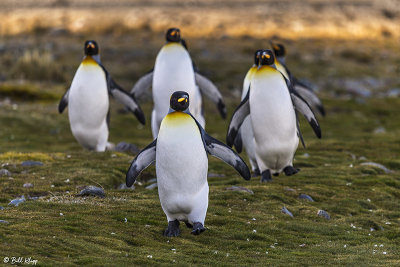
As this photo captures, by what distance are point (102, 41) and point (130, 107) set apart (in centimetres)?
2832

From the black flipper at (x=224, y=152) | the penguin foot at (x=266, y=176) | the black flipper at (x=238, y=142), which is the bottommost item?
the penguin foot at (x=266, y=176)

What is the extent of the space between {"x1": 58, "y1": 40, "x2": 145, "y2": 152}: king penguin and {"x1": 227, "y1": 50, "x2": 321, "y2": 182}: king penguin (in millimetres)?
2791

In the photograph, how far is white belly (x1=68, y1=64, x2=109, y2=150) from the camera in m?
12.9

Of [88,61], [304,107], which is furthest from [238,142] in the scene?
[88,61]

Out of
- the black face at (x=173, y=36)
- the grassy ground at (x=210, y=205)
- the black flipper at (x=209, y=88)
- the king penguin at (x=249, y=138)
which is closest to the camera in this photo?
the grassy ground at (x=210, y=205)

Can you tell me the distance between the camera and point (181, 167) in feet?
26.1

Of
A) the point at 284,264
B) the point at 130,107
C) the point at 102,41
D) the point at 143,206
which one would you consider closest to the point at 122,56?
the point at 102,41

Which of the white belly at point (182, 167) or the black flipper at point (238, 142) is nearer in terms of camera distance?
the white belly at point (182, 167)

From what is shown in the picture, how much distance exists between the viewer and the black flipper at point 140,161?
Answer: 841 cm

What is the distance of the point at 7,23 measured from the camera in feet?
171

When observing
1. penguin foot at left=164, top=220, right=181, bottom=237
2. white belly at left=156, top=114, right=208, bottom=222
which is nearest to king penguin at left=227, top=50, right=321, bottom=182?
white belly at left=156, top=114, right=208, bottom=222

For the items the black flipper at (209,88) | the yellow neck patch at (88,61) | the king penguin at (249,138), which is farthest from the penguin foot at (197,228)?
the black flipper at (209,88)

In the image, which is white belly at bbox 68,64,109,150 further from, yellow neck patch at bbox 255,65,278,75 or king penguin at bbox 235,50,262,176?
yellow neck patch at bbox 255,65,278,75

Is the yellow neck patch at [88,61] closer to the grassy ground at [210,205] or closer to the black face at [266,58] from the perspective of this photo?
the grassy ground at [210,205]
